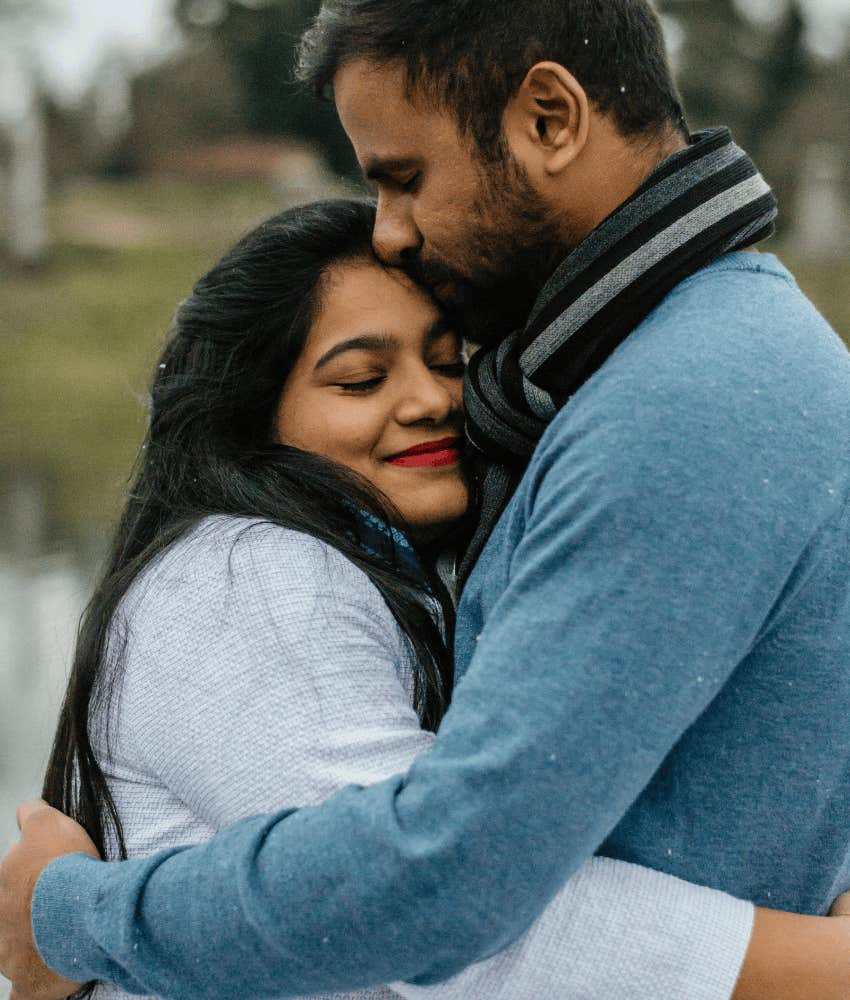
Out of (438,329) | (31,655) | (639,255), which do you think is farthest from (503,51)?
(31,655)

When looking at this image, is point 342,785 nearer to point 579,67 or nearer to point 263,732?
point 263,732

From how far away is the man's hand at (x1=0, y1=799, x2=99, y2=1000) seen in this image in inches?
67.6

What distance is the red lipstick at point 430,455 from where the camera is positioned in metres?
2.13

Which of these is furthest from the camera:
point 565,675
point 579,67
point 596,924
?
point 579,67

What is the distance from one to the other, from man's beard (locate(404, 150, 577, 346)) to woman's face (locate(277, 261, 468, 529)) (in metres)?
0.18

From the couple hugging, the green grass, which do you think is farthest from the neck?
the green grass

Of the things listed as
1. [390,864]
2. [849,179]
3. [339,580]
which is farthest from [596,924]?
[849,179]

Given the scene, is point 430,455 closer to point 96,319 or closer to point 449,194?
point 449,194

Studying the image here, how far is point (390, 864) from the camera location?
1243 mm

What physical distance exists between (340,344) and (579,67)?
0.65 metres

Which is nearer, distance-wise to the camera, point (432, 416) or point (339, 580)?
point (339, 580)

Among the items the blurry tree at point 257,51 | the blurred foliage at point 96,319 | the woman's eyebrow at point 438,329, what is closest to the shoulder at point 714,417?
the woman's eyebrow at point 438,329

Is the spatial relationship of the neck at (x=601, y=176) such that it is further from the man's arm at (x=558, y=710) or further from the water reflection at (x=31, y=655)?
the water reflection at (x=31, y=655)

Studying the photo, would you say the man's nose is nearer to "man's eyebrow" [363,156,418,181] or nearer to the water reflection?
"man's eyebrow" [363,156,418,181]
